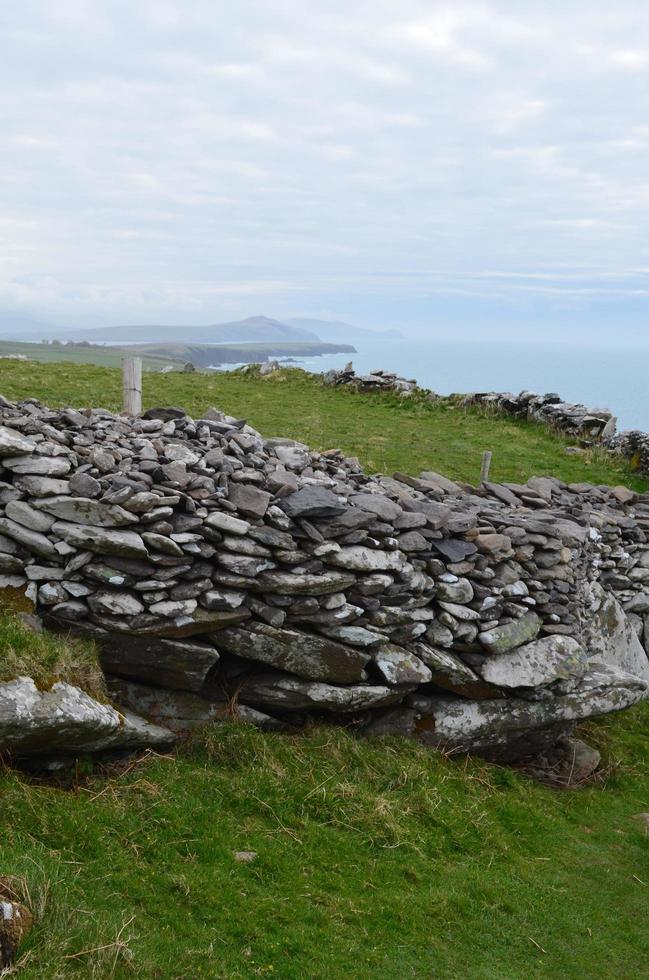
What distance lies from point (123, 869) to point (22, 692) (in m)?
1.98

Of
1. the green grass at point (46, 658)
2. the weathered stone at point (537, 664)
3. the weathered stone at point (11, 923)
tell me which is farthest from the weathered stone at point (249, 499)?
the weathered stone at point (11, 923)

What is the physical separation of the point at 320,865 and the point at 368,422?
57.8 ft

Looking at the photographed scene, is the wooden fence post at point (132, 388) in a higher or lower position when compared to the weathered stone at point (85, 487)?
higher

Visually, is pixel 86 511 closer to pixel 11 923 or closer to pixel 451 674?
pixel 11 923

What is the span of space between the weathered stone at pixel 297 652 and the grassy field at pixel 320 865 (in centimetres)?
85

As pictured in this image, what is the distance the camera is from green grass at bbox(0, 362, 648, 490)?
66.9ft

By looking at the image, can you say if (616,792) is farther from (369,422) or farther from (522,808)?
(369,422)

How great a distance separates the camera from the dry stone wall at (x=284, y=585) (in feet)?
30.6

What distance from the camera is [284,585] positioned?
9.83 meters

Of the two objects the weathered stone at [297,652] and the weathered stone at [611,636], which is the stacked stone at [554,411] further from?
the weathered stone at [297,652]

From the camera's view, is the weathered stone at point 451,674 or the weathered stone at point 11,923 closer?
the weathered stone at point 11,923

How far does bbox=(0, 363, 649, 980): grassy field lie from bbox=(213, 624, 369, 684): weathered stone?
33.5 inches

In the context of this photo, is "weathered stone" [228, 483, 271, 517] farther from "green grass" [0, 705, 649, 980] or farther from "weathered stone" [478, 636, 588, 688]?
"weathered stone" [478, 636, 588, 688]

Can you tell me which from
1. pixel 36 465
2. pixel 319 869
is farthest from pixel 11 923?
pixel 36 465
